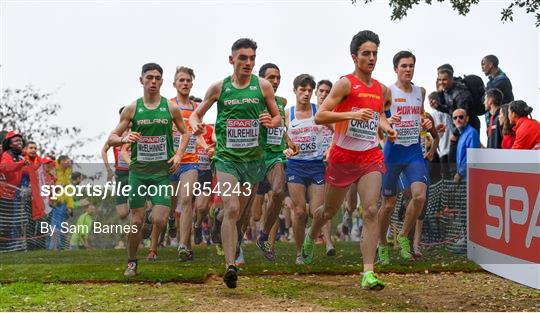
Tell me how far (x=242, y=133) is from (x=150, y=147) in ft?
5.19

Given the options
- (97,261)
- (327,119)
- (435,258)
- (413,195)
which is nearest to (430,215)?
(435,258)

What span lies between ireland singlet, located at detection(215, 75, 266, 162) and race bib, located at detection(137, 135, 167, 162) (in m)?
1.30

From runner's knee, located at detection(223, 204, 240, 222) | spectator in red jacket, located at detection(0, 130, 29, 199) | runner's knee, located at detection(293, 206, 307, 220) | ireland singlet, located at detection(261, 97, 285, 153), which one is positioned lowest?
runner's knee, located at detection(293, 206, 307, 220)

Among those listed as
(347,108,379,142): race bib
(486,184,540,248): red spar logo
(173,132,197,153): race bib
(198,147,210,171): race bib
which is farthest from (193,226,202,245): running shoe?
(347,108,379,142): race bib

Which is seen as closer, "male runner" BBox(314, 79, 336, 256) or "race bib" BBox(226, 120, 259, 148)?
"race bib" BBox(226, 120, 259, 148)

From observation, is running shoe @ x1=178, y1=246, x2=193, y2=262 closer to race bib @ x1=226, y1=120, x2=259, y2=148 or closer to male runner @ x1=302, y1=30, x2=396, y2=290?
race bib @ x1=226, y1=120, x2=259, y2=148

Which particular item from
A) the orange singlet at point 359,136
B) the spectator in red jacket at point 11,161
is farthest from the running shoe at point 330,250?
the spectator in red jacket at point 11,161

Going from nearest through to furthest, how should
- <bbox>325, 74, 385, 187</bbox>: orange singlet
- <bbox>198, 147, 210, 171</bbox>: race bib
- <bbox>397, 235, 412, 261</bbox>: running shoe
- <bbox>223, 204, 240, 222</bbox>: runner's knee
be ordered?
<bbox>325, 74, 385, 187</bbox>: orange singlet
<bbox>223, 204, 240, 222</bbox>: runner's knee
<bbox>397, 235, 412, 261</bbox>: running shoe
<bbox>198, 147, 210, 171</bbox>: race bib

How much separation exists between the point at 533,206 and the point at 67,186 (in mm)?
9723

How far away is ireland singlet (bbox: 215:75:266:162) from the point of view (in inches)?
433

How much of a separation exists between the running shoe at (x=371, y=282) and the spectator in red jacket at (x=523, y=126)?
4.18m

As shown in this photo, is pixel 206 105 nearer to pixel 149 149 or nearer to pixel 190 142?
pixel 149 149

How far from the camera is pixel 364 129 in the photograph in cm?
1045

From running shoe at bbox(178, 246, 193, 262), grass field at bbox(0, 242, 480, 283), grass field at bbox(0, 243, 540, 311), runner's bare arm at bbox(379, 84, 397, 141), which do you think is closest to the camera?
grass field at bbox(0, 243, 540, 311)
